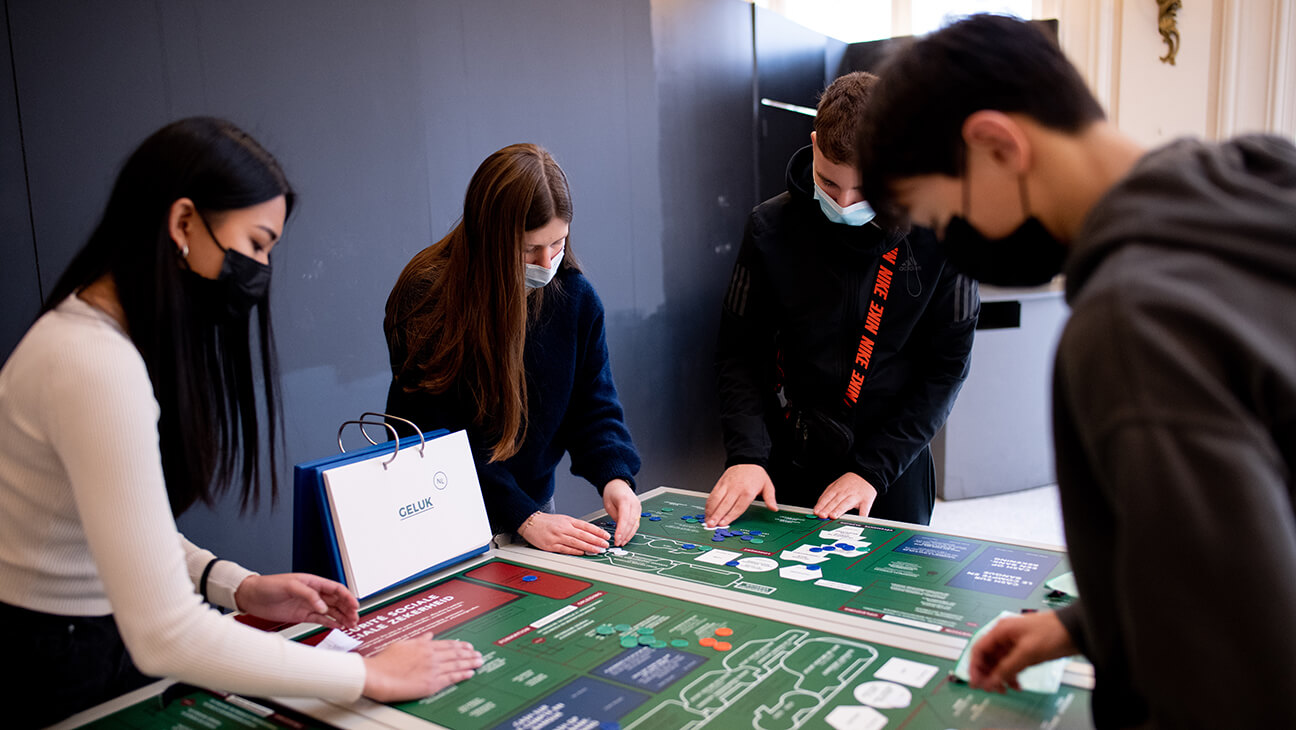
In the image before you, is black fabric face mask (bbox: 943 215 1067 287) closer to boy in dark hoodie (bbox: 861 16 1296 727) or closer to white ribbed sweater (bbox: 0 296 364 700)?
boy in dark hoodie (bbox: 861 16 1296 727)

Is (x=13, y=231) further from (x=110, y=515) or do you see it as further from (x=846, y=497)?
(x=846, y=497)

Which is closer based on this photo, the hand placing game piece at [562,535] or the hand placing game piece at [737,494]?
the hand placing game piece at [562,535]

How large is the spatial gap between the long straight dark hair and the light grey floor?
145 inches

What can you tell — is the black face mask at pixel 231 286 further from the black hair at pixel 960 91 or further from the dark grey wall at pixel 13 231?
the dark grey wall at pixel 13 231

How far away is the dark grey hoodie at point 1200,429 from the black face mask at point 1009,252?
0.57ft

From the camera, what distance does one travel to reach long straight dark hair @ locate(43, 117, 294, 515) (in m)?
1.01

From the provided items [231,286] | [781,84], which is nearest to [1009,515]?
[781,84]

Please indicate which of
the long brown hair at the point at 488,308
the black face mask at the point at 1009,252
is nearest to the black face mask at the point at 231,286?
the long brown hair at the point at 488,308

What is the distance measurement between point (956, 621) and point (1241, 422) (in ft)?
2.58

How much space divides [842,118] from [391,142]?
1.53m

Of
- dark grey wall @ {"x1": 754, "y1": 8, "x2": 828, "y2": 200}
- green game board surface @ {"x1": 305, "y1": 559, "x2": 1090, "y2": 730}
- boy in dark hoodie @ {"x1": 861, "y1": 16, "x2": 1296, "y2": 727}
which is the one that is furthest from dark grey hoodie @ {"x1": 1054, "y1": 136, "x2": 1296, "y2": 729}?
dark grey wall @ {"x1": 754, "y1": 8, "x2": 828, "y2": 200}

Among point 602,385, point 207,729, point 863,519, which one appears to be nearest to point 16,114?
point 602,385

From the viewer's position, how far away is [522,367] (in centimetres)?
179

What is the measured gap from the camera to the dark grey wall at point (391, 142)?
1962 millimetres
